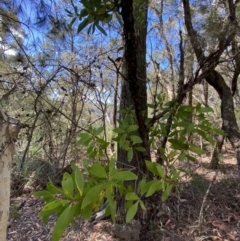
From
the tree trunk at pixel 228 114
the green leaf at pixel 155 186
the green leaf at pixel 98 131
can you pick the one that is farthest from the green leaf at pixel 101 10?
the tree trunk at pixel 228 114

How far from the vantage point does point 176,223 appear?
2.40 metres

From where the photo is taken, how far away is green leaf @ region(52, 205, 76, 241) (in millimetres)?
621

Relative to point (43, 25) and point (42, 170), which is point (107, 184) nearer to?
point (43, 25)

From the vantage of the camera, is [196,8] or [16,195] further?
[16,195]

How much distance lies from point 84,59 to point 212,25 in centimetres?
183

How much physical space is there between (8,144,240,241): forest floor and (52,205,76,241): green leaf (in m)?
1.32

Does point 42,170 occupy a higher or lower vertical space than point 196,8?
lower

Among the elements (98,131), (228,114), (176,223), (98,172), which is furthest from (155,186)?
(228,114)

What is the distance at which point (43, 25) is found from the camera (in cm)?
276

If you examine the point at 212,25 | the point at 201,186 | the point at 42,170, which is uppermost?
the point at 212,25

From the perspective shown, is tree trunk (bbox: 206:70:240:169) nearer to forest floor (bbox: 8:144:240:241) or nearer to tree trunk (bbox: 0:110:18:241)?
forest floor (bbox: 8:144:240:241)

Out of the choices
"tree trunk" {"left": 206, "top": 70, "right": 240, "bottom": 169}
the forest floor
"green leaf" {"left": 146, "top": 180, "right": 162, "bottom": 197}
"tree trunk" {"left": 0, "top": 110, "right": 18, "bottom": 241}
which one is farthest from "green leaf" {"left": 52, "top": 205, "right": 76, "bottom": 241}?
"tree trunk" {"left": 206, "top": 70, "right": 240, "bottom": 169}

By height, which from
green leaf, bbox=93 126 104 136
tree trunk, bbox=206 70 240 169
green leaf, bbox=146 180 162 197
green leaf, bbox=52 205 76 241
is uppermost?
tree trunk, bbox=206 70 240 169

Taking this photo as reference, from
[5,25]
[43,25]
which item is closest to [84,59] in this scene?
[43,25]
